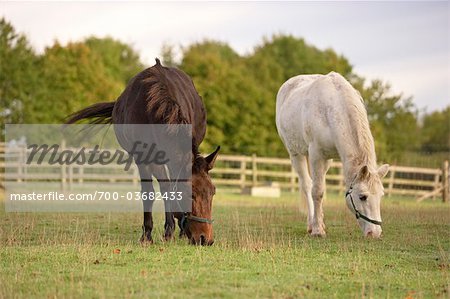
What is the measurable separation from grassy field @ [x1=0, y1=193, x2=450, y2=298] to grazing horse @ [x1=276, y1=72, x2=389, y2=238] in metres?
0.40

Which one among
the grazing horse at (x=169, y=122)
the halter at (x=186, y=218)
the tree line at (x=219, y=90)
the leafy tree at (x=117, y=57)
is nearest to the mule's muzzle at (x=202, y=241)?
the grazing horse at (x=169, y=122)

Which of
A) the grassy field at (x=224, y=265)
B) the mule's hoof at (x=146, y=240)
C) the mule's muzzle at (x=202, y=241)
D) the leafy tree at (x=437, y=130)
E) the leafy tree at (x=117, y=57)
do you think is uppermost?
the leafy tree at (x=117, y=57)

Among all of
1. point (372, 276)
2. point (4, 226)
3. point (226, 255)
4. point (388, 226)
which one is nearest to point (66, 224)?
point (4, 226)

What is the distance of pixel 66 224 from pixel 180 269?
4629 mm

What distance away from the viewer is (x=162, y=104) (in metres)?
7.30

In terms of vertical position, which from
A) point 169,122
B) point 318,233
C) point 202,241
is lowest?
point 318,233

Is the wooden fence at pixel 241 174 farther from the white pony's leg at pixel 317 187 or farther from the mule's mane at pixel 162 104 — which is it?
the mule's mane at pixel 162 104

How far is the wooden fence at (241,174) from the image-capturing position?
74.5ft

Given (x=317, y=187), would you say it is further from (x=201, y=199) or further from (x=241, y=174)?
(x=241, y=174)

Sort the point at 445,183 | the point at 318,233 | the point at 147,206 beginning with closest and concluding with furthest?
the point at 147,206
the point at 318,233
the point at 445,183

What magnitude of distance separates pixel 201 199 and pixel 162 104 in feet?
3.67

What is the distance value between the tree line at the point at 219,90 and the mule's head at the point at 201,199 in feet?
73.1

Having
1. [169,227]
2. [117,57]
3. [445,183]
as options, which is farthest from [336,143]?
[117,57]

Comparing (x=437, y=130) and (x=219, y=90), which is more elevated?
(x=219, y=90)
